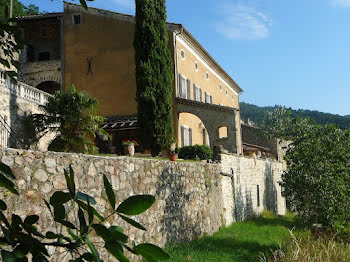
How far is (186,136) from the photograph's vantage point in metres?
21.2

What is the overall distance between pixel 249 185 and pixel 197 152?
12.9 feet

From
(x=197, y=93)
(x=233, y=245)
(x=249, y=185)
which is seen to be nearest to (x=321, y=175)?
(x=233, y=245)

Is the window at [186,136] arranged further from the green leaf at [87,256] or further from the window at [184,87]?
the green leaf at [87,256]

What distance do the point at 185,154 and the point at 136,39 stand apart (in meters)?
6.09

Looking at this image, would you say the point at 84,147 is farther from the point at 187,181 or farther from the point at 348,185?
the point at 348,185

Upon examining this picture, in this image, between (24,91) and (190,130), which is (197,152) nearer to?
(190,130)

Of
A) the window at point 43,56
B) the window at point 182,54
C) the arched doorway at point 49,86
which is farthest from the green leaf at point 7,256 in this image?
the window at point 43,56

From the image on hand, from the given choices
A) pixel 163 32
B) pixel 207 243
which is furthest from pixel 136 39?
pixel 207 243

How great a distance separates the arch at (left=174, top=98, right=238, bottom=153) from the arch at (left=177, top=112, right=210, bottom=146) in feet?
2.50

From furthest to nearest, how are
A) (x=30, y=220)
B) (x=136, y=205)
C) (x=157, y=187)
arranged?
(x=157, y=187), (x=30, y=220), (x=136, y=205)

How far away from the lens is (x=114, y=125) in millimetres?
19109

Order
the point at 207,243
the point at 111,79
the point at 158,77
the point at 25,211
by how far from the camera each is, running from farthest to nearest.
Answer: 1. the point at 111,79
2. the point at 158,77
3. the point at 207,243
4. the point at 25,211

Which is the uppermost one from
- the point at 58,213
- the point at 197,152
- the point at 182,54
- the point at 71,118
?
the point at 182,54

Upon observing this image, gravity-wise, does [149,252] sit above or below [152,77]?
below
